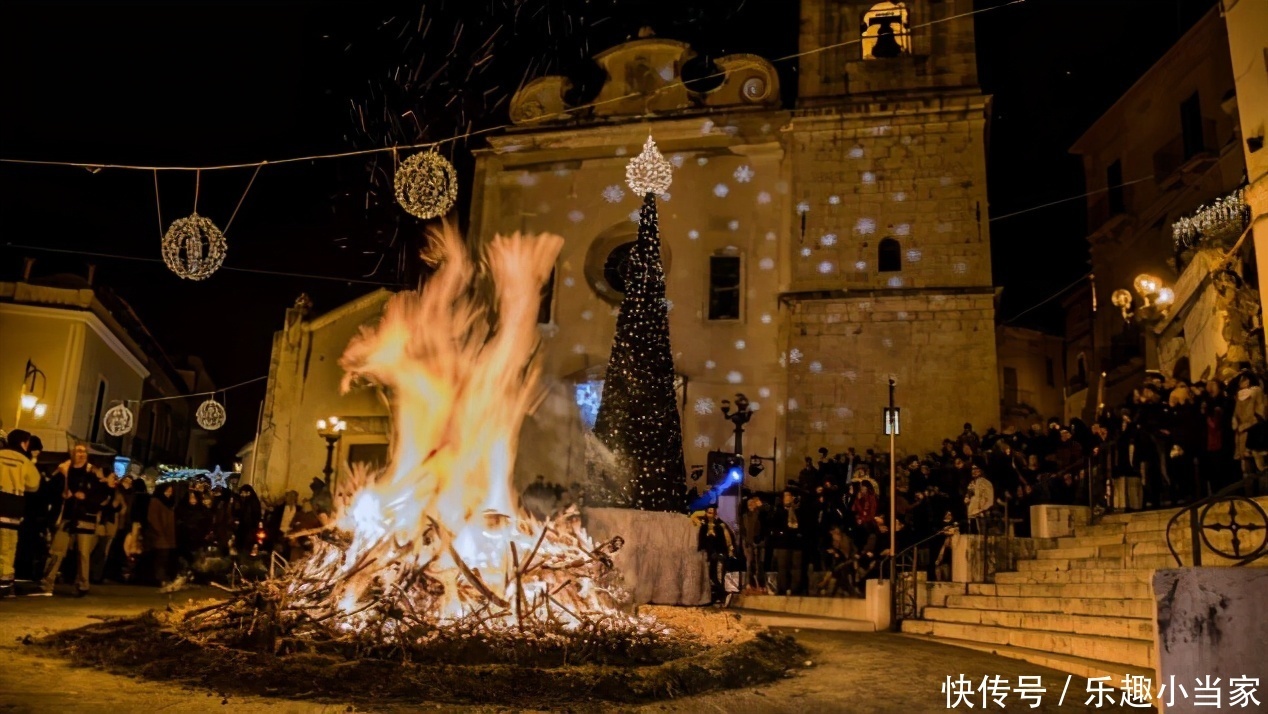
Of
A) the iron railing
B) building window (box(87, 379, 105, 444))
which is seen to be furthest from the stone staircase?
building window (box(87, 379, 105, 444))

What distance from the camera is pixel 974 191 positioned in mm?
21859

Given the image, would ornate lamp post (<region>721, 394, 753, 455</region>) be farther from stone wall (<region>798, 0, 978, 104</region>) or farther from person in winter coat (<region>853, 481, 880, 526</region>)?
stone wall (<region>798, 0, 978, 104</region>)

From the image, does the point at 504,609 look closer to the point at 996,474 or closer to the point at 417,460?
the point at 417,460

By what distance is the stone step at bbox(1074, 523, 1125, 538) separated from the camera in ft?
39.1

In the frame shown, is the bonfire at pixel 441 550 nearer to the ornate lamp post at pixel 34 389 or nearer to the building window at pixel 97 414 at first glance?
the ornate lamp post at pixel 34 389

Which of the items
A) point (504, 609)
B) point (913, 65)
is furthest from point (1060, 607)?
point (913, 65)

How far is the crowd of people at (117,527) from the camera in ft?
34.3

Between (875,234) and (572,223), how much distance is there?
8.04 m

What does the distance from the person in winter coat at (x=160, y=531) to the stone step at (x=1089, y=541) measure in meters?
13.5

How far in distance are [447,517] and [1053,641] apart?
6.18 m

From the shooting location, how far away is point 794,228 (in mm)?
23062

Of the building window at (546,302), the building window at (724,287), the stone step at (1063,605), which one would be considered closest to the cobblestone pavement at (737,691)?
the stone step at (1063,605)

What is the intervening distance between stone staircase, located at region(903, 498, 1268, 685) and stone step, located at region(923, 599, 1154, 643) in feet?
0.03

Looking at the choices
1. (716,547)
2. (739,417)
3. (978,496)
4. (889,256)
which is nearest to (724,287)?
(889,256)
